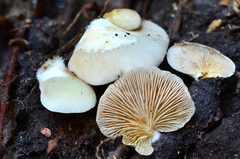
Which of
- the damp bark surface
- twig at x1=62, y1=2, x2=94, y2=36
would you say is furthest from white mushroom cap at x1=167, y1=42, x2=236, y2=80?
twig at x1=62, y1=2, x2=94, y2=36

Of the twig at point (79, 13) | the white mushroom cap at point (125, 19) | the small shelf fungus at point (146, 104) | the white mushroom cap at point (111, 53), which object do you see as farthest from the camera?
the twig at point (79, 13)

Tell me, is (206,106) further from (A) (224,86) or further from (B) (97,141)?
(B) (97,141)

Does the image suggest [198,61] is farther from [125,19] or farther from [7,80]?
[7,80]

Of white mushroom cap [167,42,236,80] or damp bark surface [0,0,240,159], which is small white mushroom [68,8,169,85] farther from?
damp bark surface [0,0,240,159]

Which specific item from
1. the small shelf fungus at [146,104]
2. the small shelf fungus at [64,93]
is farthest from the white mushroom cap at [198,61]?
the small shelf fungus at [64,93]

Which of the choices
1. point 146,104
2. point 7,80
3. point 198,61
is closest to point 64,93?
point 146,104

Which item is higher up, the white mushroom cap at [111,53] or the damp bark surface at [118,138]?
the white mushroom cap at [111,53]

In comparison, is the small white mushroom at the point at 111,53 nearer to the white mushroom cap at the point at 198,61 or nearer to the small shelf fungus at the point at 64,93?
the small shelf fungus at the point at 64,93
